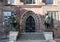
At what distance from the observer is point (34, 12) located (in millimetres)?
21531

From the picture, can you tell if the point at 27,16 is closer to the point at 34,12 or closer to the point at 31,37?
the point at 34,12

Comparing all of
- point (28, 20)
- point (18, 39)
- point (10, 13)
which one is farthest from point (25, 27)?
point (18, 39)

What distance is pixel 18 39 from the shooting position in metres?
17.9

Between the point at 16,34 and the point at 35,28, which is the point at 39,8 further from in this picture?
the point at 16,34

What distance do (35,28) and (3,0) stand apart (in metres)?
4.91

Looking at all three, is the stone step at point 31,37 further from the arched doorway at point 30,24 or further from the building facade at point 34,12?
the arched doorway at point 30,24

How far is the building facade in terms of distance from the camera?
837 inches

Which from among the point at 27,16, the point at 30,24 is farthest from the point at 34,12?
the point at 30,24

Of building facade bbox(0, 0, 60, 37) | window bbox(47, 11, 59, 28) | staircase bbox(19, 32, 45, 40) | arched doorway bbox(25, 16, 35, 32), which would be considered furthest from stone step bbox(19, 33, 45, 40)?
window bbox(47, 11, 59, 28)

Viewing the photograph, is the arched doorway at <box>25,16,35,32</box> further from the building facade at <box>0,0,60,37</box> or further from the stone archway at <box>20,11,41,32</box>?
the stone archway at <box>20,11,41,32</box>

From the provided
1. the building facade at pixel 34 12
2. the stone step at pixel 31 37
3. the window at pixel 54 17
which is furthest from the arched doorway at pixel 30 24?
the stone step at pixel 31 37

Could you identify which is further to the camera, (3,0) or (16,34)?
(3,0)

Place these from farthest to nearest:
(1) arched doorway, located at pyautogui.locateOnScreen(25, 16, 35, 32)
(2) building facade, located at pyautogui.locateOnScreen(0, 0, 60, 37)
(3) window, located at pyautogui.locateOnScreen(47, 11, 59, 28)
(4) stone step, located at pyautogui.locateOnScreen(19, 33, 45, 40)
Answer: (1) arched doorway, located at pyautogui.locateOnScreen(25, 16, 35, 32)
(3) window, located at pyautogui.locateOnScreen(47, 11, 59, 28)
(2) building facade, located at pyautogui.locateOnScreen(0, 0, 60, 37)
(4) stone step, located at pyautogui.locateOnScreen(19, 33, 45, 40)

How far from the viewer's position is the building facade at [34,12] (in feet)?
69.8
